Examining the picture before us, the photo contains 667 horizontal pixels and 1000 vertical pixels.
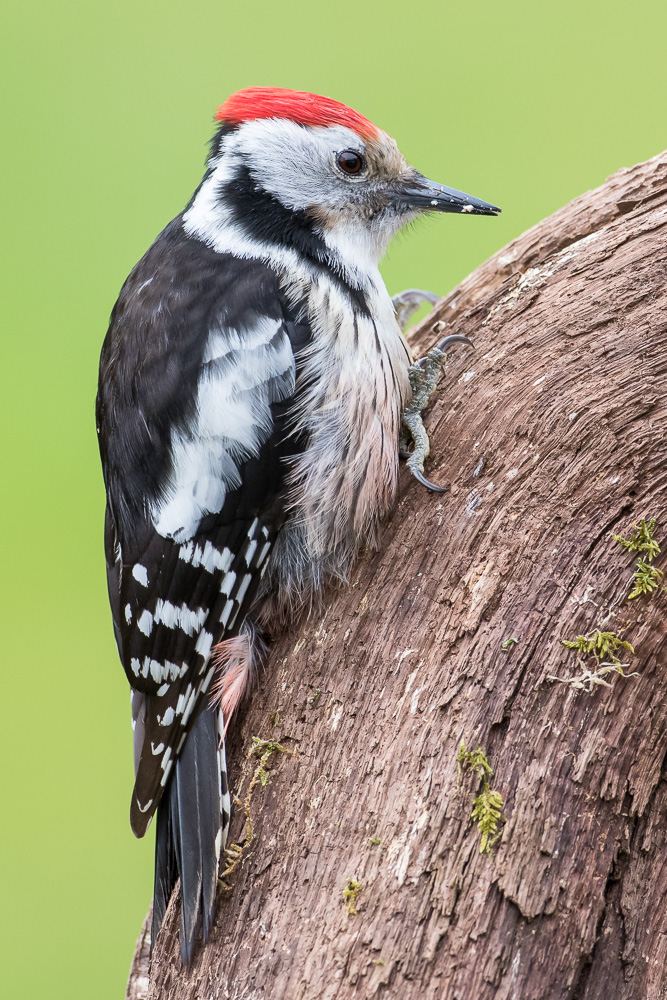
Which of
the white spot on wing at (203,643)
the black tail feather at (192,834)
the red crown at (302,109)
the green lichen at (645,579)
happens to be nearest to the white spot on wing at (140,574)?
the white spot on wing at (203,643)

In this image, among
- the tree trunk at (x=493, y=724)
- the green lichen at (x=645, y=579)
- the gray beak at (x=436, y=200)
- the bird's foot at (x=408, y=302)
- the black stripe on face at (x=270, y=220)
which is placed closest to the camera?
the tree trunk at (x=493, y=724)

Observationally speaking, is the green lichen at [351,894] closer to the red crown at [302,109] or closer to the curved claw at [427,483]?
the curved claw at [427,483]

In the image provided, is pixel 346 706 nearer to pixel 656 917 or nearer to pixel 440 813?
pixel 440 813

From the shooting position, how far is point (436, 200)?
194cm

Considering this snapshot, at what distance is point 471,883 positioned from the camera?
138 cm

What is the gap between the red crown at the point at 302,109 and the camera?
73.7 inches

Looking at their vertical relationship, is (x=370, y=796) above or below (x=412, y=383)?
below

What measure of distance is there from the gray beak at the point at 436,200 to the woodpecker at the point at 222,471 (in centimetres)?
26

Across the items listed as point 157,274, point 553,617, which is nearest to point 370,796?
point 553,617

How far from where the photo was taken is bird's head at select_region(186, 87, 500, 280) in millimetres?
1823

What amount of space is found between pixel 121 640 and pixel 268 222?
0.90 meters

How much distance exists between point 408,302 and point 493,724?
1.36 m

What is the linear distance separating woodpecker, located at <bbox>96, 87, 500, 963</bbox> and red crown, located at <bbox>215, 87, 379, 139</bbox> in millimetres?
268

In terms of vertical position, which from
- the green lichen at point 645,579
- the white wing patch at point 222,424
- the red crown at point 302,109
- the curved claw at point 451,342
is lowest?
the green lichen at point 645,579
